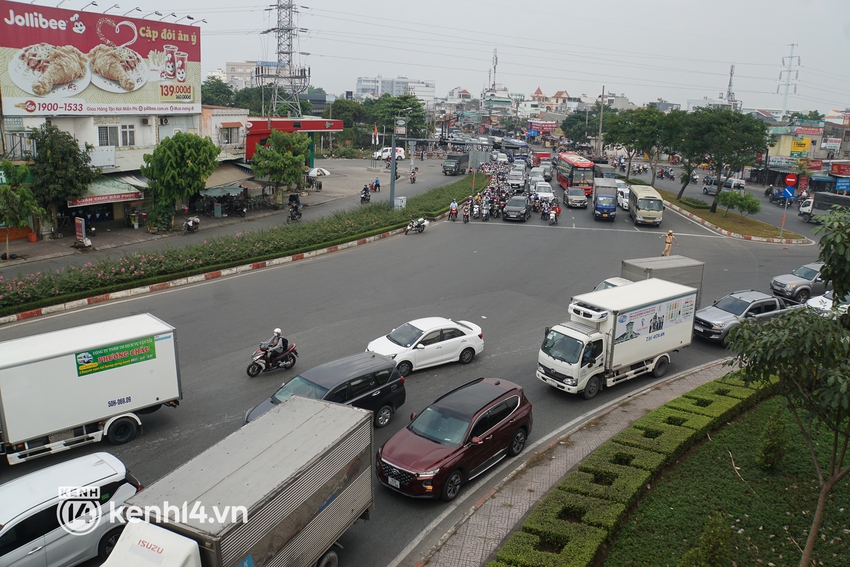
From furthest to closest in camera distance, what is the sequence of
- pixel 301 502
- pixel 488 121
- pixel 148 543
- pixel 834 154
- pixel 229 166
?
pixel 488 121 < pixel 834 154 < pixel 229 166 < pixel 301 502 < pixel 148 543

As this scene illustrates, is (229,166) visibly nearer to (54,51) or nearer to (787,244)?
(54,51)

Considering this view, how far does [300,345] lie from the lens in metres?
17.5

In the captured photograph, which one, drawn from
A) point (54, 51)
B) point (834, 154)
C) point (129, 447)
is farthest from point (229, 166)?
point (834, 154)

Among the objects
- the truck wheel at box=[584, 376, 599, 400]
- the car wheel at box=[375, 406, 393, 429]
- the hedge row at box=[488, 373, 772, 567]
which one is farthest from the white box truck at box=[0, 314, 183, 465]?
the truck wheel at box=[584, 376, 599, 400]

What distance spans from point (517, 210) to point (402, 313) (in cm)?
1905

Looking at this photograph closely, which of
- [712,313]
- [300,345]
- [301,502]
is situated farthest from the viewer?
[712,313]

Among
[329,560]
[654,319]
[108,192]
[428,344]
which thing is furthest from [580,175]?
[329,560]

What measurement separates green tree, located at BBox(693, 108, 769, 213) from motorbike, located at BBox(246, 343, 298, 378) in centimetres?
3424

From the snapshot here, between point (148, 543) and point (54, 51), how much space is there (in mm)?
27771

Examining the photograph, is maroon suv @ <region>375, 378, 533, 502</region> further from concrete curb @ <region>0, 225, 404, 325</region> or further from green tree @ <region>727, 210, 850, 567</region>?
concrete curb @ <region>0, 225, 404, 325</region>

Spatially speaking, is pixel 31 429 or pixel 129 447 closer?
pixel 31 429

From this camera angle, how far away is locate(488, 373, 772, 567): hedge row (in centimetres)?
877

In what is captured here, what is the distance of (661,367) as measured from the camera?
16.5 meters

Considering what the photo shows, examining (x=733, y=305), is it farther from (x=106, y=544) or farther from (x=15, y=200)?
(x=15, y=200)
